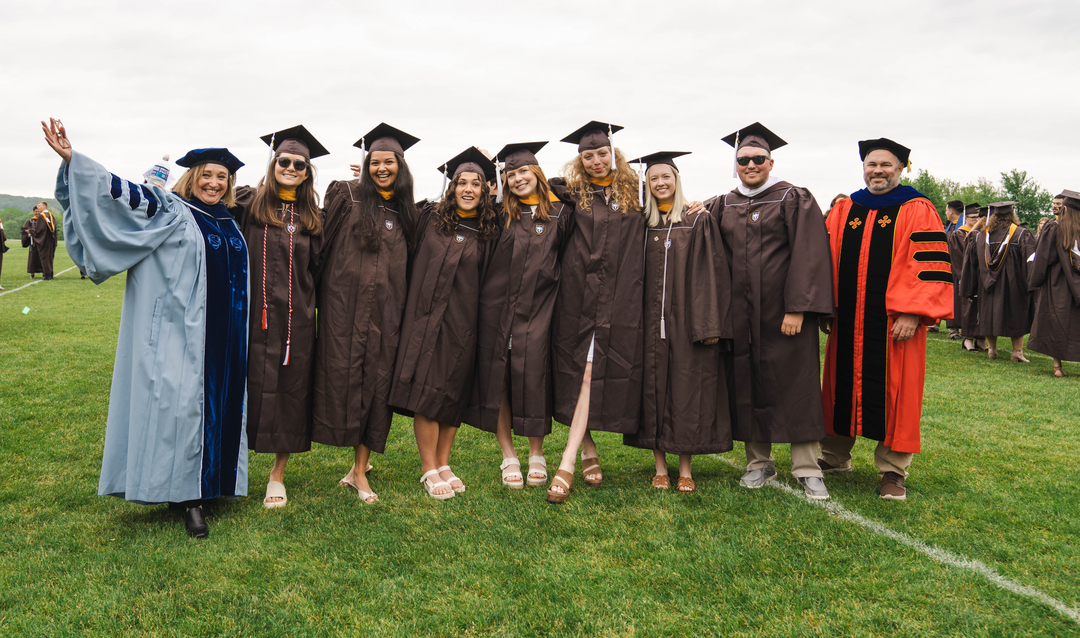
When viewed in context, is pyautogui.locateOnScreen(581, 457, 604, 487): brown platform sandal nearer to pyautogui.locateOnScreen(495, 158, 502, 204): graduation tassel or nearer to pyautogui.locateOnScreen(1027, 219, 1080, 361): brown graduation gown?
pyautogui.locateOnScreen(495, 158, 502, 204): graduation tassel

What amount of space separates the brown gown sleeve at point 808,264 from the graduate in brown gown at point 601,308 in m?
0.89

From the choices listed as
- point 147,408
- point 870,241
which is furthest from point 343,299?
point 870,241

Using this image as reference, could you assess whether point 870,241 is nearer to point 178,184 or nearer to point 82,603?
point 178,184

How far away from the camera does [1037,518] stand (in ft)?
12.6

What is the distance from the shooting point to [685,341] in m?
4.21

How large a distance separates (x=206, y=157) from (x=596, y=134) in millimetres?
2284

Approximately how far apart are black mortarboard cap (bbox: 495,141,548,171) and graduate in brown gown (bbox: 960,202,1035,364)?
8800mm

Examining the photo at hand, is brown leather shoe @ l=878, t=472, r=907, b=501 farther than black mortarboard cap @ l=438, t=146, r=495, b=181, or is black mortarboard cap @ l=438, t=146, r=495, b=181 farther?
black mortarboard cap @ l=438, t=146, r=495, b=181

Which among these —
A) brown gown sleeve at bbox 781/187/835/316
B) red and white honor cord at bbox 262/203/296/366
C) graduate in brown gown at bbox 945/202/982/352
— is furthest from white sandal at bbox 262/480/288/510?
graduate in brown gown at bbox 945/202/982/352

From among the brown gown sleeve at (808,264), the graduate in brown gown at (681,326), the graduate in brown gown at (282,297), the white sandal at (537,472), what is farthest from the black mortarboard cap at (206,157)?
the brown gown sleeve at (808,264)

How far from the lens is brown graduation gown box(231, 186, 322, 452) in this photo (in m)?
3.92

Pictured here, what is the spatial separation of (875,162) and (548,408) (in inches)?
100

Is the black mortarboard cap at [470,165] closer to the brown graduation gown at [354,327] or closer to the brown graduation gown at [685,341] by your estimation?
the brown graduation gown at [354,327]

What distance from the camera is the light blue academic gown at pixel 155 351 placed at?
3.47 m
